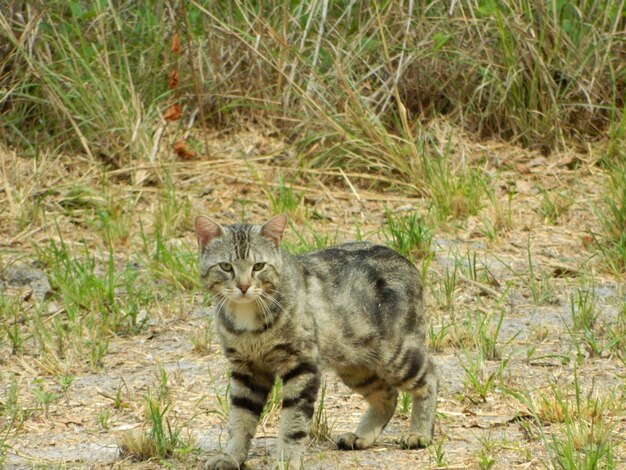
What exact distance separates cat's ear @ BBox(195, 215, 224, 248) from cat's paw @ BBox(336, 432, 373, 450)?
1.05 m

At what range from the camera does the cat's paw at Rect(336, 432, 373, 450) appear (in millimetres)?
4801

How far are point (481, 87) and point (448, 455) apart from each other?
4.93m

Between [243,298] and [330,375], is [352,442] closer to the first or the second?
[243,298]

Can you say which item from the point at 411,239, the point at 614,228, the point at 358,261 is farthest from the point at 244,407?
the point at 614,228

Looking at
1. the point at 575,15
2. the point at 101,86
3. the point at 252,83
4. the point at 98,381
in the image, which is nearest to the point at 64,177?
the point at 101,86

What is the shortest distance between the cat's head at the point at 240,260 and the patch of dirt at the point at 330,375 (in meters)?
0.71

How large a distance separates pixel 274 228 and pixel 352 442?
3.28 ft

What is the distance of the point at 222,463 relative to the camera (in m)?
4.48

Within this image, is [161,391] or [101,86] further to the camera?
[101,86]

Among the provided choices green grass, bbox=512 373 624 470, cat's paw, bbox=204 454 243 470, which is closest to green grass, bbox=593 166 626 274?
green grass, bbox=512 373 624 470

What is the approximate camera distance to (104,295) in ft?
21.3

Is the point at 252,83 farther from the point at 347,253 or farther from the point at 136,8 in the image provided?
the point at 347,253

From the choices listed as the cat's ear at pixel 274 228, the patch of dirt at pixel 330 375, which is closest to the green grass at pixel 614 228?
the patch of dirt at pixel 330 375

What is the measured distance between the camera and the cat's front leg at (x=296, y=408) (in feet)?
14.6
